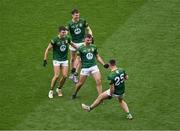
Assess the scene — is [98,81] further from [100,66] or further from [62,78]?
[100,66]

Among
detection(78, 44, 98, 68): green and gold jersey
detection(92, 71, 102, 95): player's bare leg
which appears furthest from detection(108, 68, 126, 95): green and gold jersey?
detection(78, 44, 98, 68): green and gold jersey

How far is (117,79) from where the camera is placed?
1895 centimetres

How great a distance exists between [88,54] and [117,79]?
1939 mm

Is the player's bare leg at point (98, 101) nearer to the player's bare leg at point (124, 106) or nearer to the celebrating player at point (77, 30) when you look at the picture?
the player's bare leg at point (124, 106)

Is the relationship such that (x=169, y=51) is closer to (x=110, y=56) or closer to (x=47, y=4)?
(x=110, y=56)

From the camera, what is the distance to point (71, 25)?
2214cm

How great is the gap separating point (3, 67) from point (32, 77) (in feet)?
Result: 4.87

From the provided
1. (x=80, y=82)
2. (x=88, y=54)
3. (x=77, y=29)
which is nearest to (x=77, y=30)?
(x=77, y=29)

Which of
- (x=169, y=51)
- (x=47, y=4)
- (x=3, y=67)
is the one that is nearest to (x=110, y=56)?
(x=169, y=51)

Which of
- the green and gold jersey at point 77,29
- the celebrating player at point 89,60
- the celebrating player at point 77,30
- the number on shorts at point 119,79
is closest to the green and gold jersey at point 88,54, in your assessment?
the celebrating player at point 89,60

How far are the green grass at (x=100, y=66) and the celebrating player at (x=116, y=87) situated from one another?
518mm

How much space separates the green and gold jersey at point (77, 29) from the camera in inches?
872

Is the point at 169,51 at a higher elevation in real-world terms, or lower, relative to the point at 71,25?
lower

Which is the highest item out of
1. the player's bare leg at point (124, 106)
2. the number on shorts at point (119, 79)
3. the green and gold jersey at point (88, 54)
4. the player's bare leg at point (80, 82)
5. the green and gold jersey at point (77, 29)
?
the green and gold jersey at point (77, 29)
